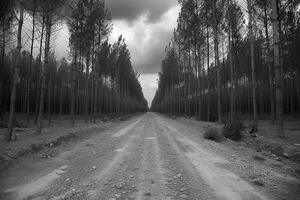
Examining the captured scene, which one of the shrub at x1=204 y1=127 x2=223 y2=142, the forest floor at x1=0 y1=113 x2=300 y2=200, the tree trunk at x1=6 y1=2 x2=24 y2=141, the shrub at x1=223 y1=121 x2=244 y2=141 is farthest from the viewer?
the shrub at x1=223 y1=121 x2=244 y2=141

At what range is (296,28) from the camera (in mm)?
18094

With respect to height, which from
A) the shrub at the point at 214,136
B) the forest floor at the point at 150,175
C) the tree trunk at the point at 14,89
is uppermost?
the tree trunk at the point at 14,89

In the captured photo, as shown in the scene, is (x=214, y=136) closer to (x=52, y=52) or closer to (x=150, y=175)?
(x=150, y=175)

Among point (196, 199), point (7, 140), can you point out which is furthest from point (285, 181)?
point (7, 140)

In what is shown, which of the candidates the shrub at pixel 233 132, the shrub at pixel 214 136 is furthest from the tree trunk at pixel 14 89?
the shrub at pixel 233 132

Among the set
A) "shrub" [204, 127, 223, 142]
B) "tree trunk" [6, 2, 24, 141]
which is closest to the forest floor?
"tree trunk" [6, 2, 24, 141]

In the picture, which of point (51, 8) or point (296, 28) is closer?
point (51, 8)

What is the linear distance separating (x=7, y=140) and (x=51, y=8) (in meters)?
8.27

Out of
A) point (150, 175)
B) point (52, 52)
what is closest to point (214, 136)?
point (150, 175)

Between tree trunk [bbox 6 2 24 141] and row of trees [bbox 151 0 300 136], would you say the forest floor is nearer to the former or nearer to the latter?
tree trunk [bbox 6 2 24 141]

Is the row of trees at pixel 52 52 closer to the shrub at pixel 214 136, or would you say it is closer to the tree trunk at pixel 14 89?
the tree trunk at pixel 14 89

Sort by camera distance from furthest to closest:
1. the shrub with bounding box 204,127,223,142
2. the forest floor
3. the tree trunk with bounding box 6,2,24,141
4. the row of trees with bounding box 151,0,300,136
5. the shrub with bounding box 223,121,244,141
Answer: the row of trees with bounding box 151,0,300,136, the shrub with bounding box 223,121,244,141, the shrub with bounding box 204,127,223,142, the tree trunk with bounding box 6,2,24,141, the forest floor

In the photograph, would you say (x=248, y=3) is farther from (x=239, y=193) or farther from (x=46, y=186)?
(x=46, y=186)

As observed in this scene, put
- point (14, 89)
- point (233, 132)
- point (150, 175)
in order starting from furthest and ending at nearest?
point (233, 132) < point (14, 89) < point (150, 175)
